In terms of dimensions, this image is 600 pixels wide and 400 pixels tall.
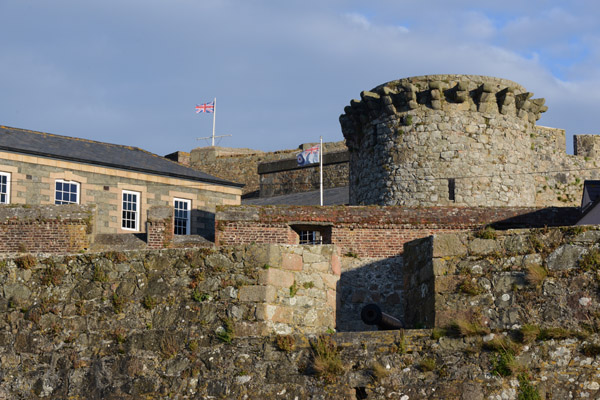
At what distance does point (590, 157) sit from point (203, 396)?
26.4 m

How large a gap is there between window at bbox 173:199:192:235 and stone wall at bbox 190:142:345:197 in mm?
16341

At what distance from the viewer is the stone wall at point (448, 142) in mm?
26734

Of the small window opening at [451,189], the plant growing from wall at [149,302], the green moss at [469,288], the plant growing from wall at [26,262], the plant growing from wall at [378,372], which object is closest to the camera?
the plant growing from wall at [378,372]

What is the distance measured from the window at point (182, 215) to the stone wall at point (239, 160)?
16.3 metres

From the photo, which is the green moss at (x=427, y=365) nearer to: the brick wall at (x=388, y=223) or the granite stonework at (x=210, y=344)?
the granite stonework at (x=210, y=344)

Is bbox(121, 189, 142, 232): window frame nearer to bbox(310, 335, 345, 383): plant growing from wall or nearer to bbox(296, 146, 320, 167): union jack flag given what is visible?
bbox(296, 146, 320, 167): union jack flag

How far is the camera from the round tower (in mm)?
26719

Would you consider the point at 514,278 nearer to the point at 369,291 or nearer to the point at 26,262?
the point at 26,262

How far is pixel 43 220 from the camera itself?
25922 millimetres

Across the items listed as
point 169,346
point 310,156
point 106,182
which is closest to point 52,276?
point 169,346

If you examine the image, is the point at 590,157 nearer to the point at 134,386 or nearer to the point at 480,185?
the point at 480,185

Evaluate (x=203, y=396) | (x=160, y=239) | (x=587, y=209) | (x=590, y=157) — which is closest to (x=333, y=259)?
(x=203, y=396)

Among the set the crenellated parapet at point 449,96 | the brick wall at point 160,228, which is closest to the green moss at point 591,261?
the crenellated parapet at point 449,96

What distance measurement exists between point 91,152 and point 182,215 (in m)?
3.92
